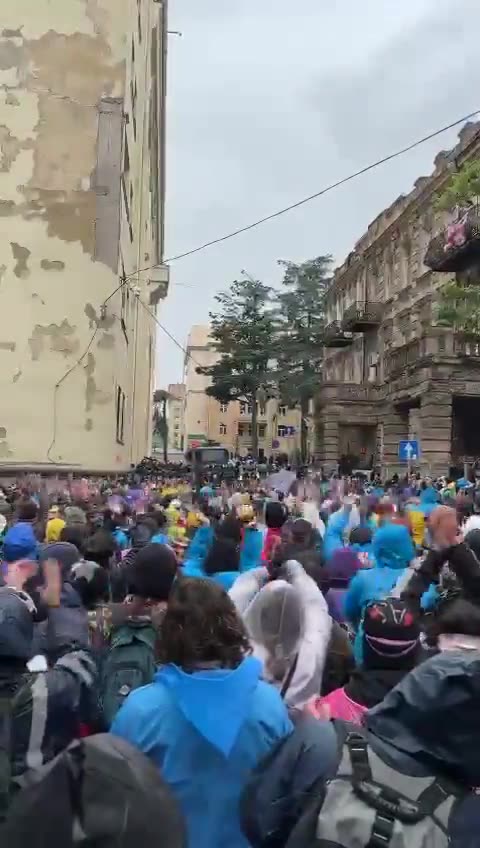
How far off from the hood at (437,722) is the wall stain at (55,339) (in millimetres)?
16417

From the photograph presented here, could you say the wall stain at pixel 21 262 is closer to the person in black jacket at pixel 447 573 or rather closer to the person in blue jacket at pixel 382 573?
the person in blue jacket at pixel 382 573

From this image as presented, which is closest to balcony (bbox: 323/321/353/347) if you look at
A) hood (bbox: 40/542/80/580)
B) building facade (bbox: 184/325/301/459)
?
building facade (bbox: 184/325/301/459)

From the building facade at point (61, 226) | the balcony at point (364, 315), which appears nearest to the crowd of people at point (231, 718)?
the building facade at point (61, 226)

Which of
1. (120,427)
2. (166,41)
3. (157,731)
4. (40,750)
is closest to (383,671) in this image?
(157,731)

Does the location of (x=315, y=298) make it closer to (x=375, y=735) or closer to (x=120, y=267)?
(x=120, y=267)

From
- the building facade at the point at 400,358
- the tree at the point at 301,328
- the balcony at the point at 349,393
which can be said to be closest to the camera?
the building facade at the point at 400,358

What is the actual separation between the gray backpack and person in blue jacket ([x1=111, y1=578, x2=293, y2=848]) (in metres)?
0.58

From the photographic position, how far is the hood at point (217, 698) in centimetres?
246

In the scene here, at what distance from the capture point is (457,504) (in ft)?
39.2

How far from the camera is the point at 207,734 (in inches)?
96.6

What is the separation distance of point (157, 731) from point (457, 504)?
10018 mm

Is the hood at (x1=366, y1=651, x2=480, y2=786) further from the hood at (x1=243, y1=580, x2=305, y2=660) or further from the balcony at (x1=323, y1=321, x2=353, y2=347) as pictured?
the balcony at (x1=323, y1=321, x2=353, y2=347)

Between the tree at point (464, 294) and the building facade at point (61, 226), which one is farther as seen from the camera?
the tree at point (464, 294)

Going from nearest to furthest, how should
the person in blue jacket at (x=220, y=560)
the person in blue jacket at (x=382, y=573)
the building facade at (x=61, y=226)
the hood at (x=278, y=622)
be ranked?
1. the hood at (x=278, y=622)
2. the person in blue jacket at (x=382, y=573)
3. the person in blue jacket at (x=220, y=560)
4. the building facade at (x=61, y=226)
